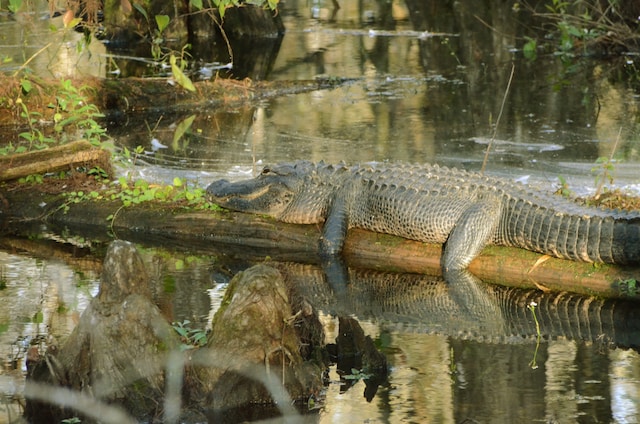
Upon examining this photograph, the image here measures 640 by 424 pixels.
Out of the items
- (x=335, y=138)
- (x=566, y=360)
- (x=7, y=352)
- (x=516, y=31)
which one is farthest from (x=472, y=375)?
(x=516, y=31)

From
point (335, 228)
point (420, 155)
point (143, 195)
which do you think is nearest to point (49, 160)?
point (143, 195)

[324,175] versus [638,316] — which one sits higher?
[324,175]

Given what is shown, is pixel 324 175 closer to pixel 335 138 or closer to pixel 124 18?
pixel 335 138

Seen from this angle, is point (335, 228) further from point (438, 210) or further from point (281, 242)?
point (438, 210)

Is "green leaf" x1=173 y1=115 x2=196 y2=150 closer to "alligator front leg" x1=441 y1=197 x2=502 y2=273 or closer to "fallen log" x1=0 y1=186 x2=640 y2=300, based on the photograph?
"fallen log" x1=0 y1=186 x2=640 y2=300

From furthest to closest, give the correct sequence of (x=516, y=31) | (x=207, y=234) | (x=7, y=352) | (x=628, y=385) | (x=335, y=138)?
(x=516, y=31) → (x=335, y=138) → (x=207, y=234) → (x=7, y=352) → (x=628, y=385)

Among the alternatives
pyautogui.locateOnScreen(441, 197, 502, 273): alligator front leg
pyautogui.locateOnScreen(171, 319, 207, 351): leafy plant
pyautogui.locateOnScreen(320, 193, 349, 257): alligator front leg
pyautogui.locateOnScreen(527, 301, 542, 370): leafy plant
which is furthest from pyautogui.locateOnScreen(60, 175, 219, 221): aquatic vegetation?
pyautogui.locateOnScreen(527, 301, 542, 370): leafy plant

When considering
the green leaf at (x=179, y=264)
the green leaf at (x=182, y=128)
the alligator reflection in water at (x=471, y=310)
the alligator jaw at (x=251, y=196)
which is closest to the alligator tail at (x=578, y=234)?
the alligator reflection in water at (x=471, y=310)

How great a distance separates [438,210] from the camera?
837 centimetres

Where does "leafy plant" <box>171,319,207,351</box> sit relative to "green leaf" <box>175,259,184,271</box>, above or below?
above

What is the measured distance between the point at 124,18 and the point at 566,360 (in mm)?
17257

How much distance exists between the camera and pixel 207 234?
9.03m

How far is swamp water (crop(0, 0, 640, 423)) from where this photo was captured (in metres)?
5.88

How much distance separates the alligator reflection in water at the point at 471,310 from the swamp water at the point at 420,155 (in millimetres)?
23
